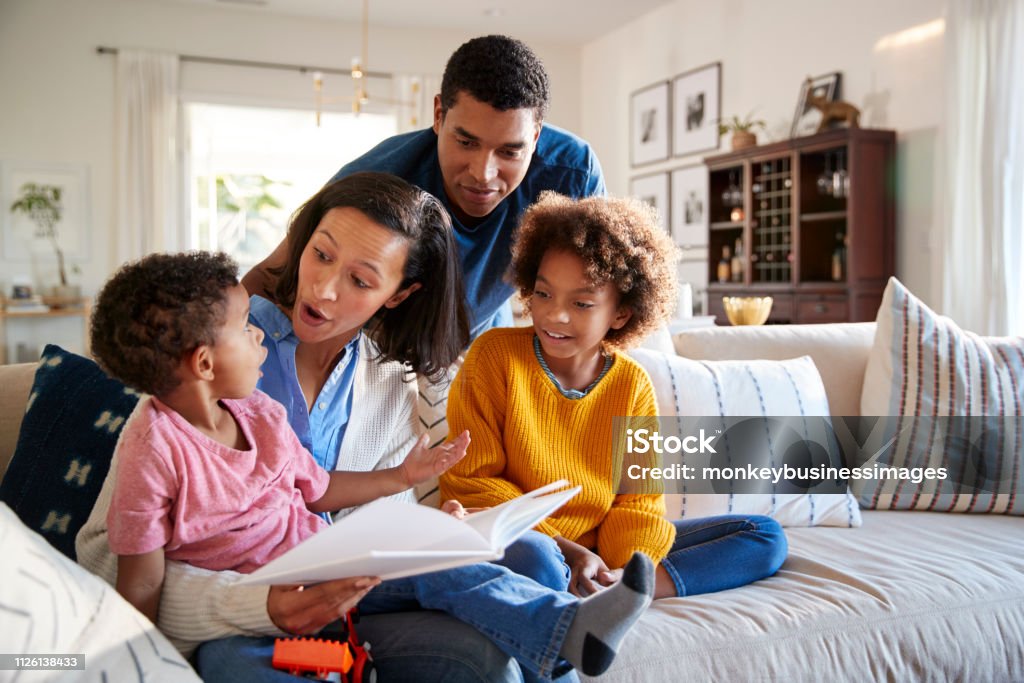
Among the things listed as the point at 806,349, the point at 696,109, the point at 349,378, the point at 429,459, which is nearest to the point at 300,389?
the point at 349,378

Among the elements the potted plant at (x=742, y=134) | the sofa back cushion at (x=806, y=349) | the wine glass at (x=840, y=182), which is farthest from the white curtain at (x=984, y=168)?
the sofa back cushion at (x=806, y=349)

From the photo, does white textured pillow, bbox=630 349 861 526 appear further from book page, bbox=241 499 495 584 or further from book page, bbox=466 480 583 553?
book page, bbox=241 499 495 584

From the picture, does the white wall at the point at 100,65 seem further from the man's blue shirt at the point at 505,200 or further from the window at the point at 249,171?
the man's blue shirt at the point at 505,200

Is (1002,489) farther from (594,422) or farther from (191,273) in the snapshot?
(191,273)

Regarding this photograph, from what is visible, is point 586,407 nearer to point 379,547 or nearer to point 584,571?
point 584,571

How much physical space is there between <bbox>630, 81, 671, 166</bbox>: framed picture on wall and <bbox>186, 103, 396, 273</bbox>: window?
2598 mm

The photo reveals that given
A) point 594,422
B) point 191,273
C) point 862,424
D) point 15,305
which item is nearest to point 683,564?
point 594,422

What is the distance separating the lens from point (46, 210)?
6586mm

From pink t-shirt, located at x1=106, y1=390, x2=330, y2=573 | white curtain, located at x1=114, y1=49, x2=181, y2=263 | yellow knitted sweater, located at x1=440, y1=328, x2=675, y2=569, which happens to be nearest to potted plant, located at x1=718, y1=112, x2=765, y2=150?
yellow knitted sweater, located at x1=440, y1=328, x2=675, y2=569

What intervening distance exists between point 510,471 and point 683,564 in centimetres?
37

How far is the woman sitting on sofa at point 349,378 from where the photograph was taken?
112cm

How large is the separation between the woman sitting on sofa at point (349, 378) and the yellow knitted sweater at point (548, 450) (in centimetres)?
11

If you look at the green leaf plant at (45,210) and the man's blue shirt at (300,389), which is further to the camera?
the green leaf plant at (45,210)

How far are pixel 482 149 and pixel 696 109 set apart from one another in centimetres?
516
